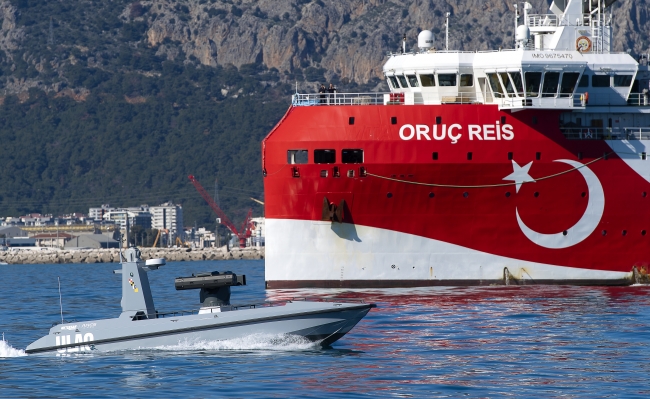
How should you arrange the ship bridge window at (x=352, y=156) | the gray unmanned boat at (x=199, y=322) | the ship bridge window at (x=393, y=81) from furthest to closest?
the ship bridge window at (x=393, y=81) < the ship bridge window at (x=352, y=156) < the gray unmanned boat at (x=199, y=322)

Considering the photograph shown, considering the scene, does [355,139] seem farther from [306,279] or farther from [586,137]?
[586,137]

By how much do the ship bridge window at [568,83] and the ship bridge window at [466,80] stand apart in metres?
3.91

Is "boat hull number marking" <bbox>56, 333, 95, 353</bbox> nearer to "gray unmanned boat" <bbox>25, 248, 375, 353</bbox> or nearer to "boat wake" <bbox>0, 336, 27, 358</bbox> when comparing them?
"gray unmanned boat" <bbox>25, 248, 375, 353</bbox>

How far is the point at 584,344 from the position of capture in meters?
31.1

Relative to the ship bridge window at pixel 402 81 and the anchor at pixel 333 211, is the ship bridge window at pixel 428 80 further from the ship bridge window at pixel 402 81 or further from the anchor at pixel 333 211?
the anchor at pixel 333 211

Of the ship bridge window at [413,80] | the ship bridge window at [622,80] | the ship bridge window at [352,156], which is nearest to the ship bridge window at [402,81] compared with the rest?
the ship bridge window at [413,80]

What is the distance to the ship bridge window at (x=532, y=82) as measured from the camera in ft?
155

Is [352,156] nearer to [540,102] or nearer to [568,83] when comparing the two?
[540,102]

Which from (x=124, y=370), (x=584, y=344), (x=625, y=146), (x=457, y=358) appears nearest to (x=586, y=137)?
(x=625, y=146)

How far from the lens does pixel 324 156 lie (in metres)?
46.8

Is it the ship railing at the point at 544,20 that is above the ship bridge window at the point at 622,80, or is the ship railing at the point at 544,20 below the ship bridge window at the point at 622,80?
above

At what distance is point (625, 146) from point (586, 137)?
1.73 m

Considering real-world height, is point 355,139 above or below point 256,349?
above

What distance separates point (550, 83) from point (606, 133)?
3.47 m
